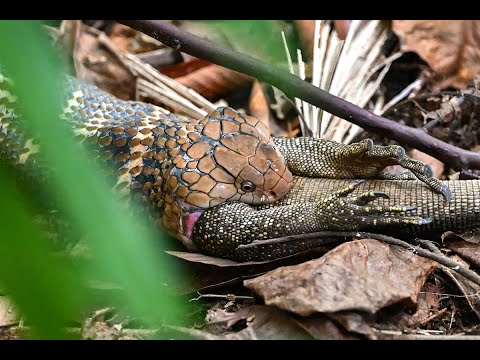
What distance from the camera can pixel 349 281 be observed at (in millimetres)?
2127

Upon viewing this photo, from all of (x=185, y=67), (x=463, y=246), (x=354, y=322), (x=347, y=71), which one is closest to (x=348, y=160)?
(x=463, y=246)

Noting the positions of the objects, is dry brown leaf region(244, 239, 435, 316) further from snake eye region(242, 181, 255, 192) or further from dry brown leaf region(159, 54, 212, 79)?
dry brown leaf region(159, 54, 212, 79)

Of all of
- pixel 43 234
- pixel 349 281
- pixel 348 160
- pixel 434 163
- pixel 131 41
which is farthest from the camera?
pixel 131 41

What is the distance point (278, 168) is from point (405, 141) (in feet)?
2.29

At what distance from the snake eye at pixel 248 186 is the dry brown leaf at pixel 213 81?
1593 mm

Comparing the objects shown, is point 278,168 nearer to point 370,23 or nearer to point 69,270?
point 370,23

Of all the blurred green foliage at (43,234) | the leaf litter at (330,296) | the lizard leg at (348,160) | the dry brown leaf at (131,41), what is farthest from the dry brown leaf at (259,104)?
the blurred green foliage at (43,234)

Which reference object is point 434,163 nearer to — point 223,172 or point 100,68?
point 223,172

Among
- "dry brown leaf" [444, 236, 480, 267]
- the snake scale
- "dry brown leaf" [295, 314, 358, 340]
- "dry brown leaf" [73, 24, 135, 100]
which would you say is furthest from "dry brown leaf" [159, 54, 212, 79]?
"dry brown leaf" [295, 314, 358, 340]

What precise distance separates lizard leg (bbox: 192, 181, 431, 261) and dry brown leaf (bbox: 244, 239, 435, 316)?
0.13 meters

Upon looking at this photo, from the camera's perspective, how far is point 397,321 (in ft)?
7.13

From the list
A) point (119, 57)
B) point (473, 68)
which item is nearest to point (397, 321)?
point (473, 68)

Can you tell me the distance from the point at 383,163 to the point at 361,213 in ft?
1.62

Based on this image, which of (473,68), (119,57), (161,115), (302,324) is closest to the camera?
(302,324)
